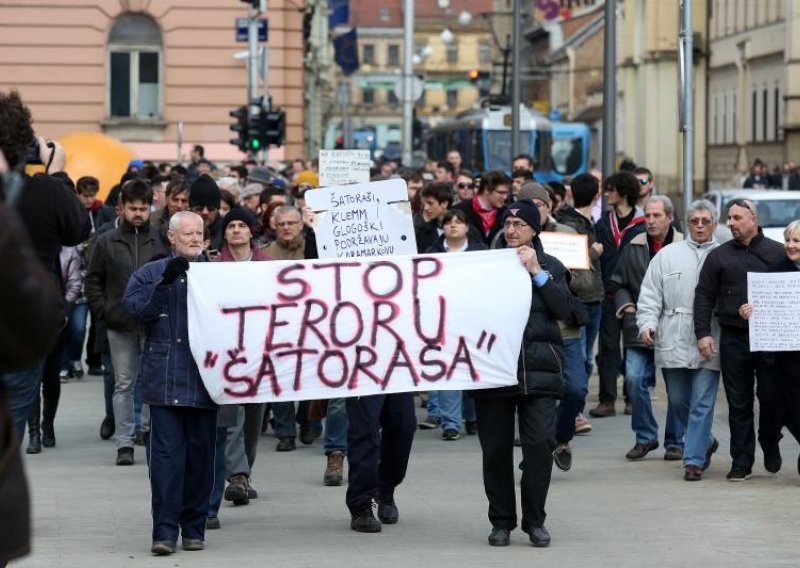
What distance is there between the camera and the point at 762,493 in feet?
38.1

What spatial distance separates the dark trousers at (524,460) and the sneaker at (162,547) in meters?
1.55

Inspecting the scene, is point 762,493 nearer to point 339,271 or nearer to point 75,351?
point 339,271

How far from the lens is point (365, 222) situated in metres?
12.0

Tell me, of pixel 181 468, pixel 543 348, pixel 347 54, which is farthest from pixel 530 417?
pixel 347 54

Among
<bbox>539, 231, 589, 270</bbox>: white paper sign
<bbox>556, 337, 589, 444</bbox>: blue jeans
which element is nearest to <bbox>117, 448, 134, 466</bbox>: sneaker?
<bbox>556, 337, 589, 444</bbox>: blue jeans

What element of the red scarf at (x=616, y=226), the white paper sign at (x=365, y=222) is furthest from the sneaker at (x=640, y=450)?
the red scarf at (x=616, y=226)

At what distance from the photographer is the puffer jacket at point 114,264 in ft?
42.8

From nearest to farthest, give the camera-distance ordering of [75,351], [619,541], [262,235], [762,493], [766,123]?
[619,541], [762,493], [262,235], [75,351], [766,123]

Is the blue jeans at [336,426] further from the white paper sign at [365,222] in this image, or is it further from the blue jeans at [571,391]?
the blue jeans at [571,391]

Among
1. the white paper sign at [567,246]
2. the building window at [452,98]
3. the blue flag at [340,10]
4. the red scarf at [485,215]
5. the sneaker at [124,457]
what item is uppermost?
the building window at [452,98]

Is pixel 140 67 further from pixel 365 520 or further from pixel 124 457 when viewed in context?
pixel 365 520

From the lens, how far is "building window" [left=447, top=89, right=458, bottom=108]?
7110 inches

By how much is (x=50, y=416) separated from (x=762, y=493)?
17.1ft

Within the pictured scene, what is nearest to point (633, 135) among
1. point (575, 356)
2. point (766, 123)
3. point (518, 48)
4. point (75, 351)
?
point (766, 123)
